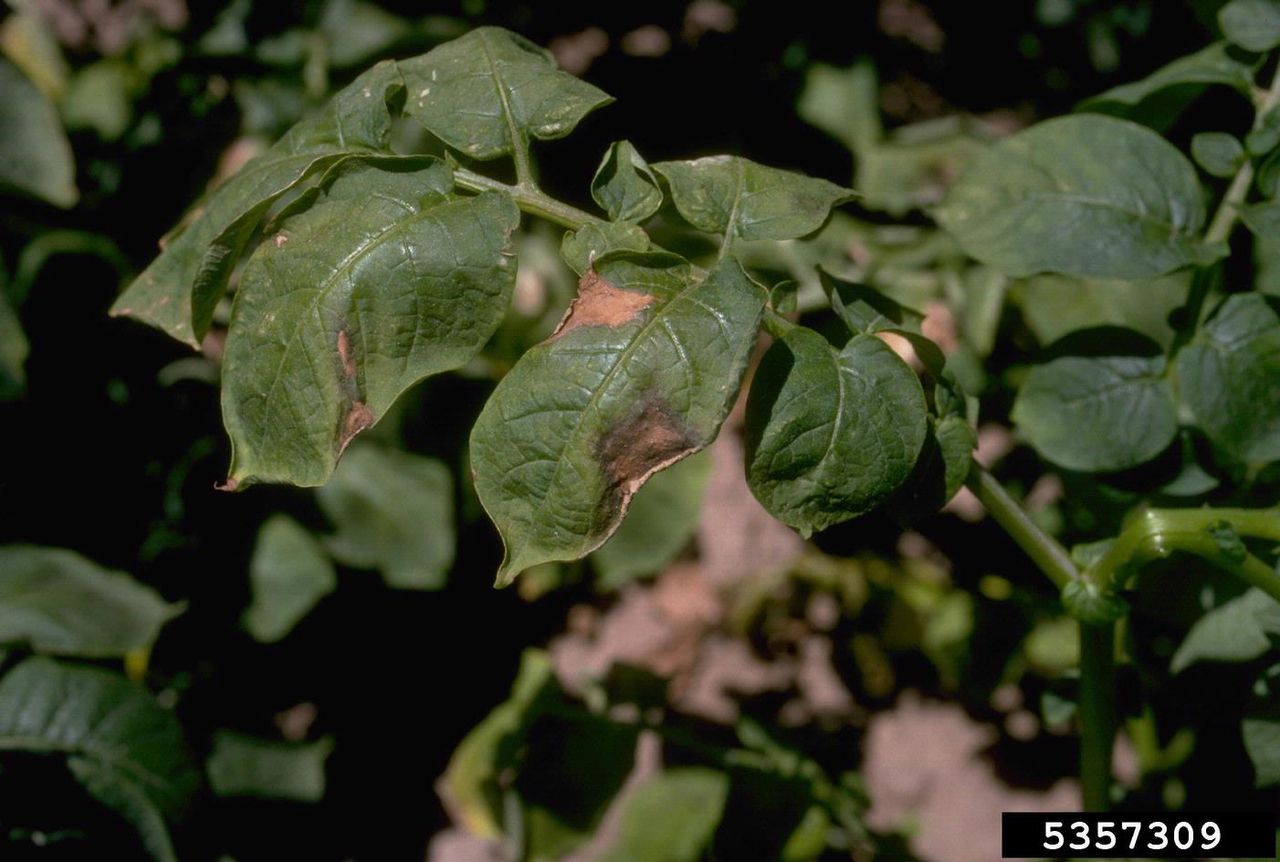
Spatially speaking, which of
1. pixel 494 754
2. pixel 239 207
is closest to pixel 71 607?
pixel 494 754

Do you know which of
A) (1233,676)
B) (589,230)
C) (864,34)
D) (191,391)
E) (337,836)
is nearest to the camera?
(589,230)

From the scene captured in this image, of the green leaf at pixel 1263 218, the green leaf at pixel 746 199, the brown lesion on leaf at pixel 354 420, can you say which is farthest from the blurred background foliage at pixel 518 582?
the brown lesion on leaf at pixel 354 420

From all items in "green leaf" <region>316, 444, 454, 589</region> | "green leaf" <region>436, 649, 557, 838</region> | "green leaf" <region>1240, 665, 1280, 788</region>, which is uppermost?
"green leaf" <region>1240, 665, 1280, 788</region>

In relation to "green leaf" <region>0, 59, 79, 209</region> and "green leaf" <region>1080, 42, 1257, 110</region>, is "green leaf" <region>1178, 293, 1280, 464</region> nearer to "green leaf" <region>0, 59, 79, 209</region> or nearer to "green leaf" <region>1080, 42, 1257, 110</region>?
"green leaf" <region>1080, 42, 1257, 110</region>

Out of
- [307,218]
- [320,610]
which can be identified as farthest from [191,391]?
[307,218]

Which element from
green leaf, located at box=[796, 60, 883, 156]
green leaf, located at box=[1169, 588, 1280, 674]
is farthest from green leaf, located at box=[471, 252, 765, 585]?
green leaf, located at box=[796, 60, 883, 156]

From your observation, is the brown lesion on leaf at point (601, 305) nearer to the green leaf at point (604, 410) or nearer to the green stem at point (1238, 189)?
the green leaf at point (604, 410)

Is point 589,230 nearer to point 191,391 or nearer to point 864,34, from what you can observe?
point 191,391
